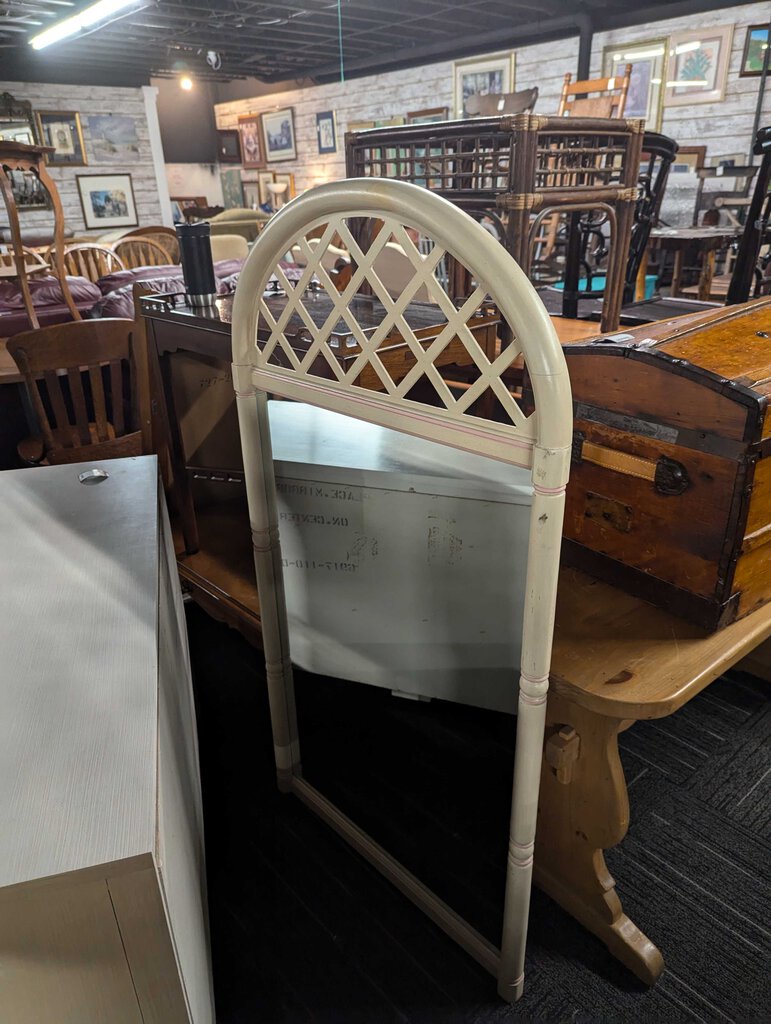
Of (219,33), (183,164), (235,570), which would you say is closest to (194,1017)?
(235,570)

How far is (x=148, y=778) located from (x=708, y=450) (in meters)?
0.87

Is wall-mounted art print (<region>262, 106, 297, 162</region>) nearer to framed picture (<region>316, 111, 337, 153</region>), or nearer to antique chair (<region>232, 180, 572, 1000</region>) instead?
framed picture (<region>316, 111, 337, 153</region>)

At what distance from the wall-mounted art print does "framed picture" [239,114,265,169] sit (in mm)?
132

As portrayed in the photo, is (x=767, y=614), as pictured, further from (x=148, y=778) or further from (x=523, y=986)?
(x=148, y=778)

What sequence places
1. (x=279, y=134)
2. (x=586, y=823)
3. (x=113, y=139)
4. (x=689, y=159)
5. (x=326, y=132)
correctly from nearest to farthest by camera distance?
(x=586, y=823)
(x=689, y=159)
(x=113, y=139)
(x=326, y=132)
(x=279, y=134)

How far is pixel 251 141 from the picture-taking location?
10383 millimetres

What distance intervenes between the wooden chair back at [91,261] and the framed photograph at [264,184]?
483 centimetres

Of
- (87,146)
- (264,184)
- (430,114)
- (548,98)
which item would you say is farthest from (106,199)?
(548,98)

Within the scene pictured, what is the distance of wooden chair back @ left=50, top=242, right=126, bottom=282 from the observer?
540cm

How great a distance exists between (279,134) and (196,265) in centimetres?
942

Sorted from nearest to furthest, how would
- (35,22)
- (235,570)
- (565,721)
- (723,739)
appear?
(565,721) < (723,739) < (235,570) < (35,22)

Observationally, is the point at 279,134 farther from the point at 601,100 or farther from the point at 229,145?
the point at 601,100

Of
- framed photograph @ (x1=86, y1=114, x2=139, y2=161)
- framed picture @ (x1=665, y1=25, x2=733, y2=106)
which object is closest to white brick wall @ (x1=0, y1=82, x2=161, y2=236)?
framed photograph @ (x1=86, y1=114, x2=139, y2=161)

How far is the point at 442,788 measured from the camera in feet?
5.13
